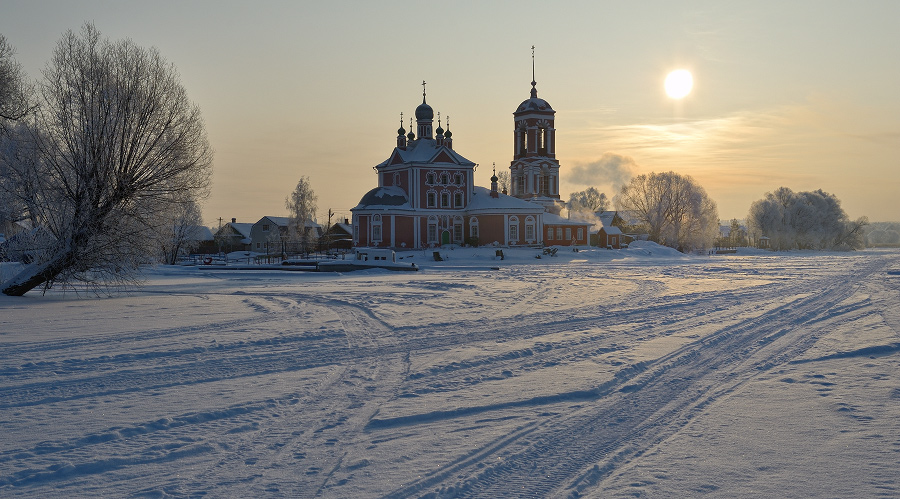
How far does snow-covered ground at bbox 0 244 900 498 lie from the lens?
5777mm

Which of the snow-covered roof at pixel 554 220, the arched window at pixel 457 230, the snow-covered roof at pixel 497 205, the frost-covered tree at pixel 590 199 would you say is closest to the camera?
the snow-covered roof at pixel 497 205

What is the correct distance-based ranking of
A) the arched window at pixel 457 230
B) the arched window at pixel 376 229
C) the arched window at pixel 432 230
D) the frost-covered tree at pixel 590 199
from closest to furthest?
the arched window at pixel 376 229
the arched window at pixel 432 230
the arched window at pixel 457 230
the frost-covered tree at pixel 590 199

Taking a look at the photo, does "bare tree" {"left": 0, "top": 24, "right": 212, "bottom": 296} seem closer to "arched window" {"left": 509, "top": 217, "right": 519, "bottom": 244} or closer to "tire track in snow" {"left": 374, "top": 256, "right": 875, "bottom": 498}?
"tire track in snow" {"left": 374, "top": 256, "right": 875, "bottom": 498}

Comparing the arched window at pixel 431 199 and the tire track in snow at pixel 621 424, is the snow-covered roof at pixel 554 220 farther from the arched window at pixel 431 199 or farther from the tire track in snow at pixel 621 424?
the tire track in snow at pixel 621 424

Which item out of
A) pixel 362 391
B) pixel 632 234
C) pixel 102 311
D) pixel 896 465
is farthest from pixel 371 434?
pixel 632 234

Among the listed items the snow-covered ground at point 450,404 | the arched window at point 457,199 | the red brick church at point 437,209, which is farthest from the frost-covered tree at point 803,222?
the snow-covered ground at point 450,404

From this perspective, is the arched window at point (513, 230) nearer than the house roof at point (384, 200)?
No

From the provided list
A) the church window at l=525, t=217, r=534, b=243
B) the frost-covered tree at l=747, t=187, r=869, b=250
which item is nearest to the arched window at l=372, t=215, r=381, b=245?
the church window at l=525, t=217, r=534, b=243

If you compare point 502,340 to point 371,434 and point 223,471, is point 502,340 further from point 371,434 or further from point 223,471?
point 223,471

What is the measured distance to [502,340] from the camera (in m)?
12.9

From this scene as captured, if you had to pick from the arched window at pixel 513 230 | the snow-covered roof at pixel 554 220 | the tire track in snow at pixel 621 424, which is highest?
the snow-covered roof at pixel 554 220

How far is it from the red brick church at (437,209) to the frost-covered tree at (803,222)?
47.1 metres

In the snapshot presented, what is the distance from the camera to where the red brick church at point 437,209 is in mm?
57844

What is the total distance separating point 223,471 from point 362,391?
3.03 m
